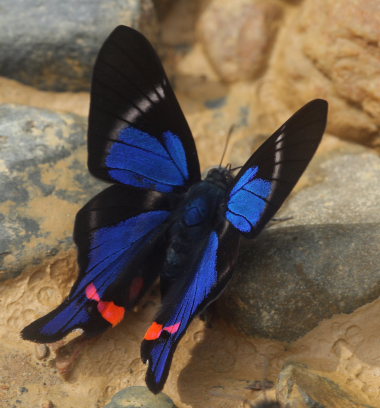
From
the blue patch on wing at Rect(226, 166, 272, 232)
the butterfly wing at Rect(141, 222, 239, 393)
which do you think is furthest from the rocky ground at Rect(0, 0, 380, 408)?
the blue patch on wing at Rect(226, 166, 272, 232)

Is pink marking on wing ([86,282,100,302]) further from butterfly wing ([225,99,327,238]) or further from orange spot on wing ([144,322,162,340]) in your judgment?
butterfly wing ([225,99,327,238])

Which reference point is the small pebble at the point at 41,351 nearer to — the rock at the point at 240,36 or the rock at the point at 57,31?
the rock at the point at 57,31

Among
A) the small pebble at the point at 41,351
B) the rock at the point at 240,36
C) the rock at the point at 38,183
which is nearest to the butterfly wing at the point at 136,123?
the rock at the point at 38,183

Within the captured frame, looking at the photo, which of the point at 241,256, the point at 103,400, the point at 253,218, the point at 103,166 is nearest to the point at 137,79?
the point at 103,166

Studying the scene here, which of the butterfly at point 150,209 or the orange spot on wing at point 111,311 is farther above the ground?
the butterfly at point 150,209

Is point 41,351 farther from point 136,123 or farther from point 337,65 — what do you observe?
point 337,65

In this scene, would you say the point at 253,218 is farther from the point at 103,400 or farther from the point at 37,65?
the point at 37,65

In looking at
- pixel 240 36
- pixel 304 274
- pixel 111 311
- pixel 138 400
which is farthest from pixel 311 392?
pixel 240 36

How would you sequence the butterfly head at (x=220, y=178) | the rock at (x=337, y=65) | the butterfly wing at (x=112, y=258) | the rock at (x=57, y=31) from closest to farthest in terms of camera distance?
the butterfly wing at (x=112, y=258) < the butterfly head at (x=220, y=178) < the rock at (x=337, y=65) < the rock at (x=57, y=31)
